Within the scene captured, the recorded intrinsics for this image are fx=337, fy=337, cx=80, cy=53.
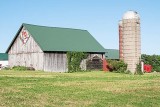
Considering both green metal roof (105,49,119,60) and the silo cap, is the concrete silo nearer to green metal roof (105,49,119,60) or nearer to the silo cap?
the silo cap

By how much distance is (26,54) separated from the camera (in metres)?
52.6

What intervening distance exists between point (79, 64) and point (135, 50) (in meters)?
9.87

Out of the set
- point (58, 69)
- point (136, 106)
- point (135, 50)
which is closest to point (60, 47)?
point (58, 69)

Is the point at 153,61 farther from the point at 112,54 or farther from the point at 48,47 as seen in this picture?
the point at 48,47

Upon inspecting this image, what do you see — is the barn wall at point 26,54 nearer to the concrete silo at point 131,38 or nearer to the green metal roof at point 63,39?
the green metal roof at point 63,39

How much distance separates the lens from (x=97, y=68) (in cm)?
5478

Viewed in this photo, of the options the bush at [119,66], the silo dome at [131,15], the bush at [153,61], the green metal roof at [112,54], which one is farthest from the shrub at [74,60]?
the green metal roof at [112,54]

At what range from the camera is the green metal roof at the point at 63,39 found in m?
50.0

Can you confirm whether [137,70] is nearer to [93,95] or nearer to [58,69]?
[58,69]

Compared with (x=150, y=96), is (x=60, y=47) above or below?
above

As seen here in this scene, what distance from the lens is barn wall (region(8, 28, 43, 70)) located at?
49750 mm

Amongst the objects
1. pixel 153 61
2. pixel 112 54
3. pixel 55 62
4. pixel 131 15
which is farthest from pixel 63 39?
pixel 112 54

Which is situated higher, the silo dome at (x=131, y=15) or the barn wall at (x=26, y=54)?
the silo dome at (x=131, y=15)

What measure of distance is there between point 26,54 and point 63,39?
20.4ft
